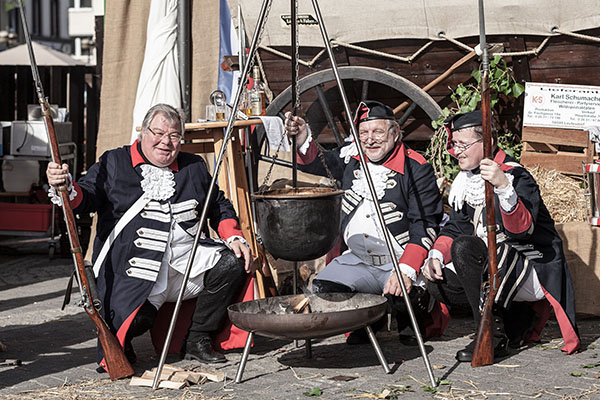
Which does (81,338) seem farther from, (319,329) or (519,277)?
(519,277)

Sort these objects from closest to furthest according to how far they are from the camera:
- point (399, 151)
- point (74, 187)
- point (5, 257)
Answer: point (74, 187) → point (399, 151) → point (5, 257)

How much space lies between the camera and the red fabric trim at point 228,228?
451 cm

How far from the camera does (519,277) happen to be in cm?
429

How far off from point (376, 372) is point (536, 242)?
1051mm

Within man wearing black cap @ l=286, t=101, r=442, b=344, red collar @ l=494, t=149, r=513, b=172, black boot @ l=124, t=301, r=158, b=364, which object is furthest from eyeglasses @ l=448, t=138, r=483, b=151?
black boot @ l=124, t=301, r=158, b=364

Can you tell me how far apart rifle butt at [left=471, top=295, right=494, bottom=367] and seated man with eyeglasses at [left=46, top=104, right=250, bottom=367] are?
1.19 meters

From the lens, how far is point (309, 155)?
4750 millimetres

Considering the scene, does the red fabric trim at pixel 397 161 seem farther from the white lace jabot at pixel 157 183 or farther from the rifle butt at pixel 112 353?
the rifle butt at pixel 112 353

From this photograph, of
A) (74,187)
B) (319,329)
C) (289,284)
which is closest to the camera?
(319,329)

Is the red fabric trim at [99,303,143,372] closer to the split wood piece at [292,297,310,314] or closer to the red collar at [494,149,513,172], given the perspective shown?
the split wood piece at [292,297,310,314]

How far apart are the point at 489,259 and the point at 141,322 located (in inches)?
65.5

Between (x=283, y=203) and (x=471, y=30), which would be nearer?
(x=283, y=203)

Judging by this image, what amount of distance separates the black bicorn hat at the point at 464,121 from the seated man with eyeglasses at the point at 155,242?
1196mm

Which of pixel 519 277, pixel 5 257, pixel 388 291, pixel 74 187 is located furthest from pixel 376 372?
pixel 5 257
